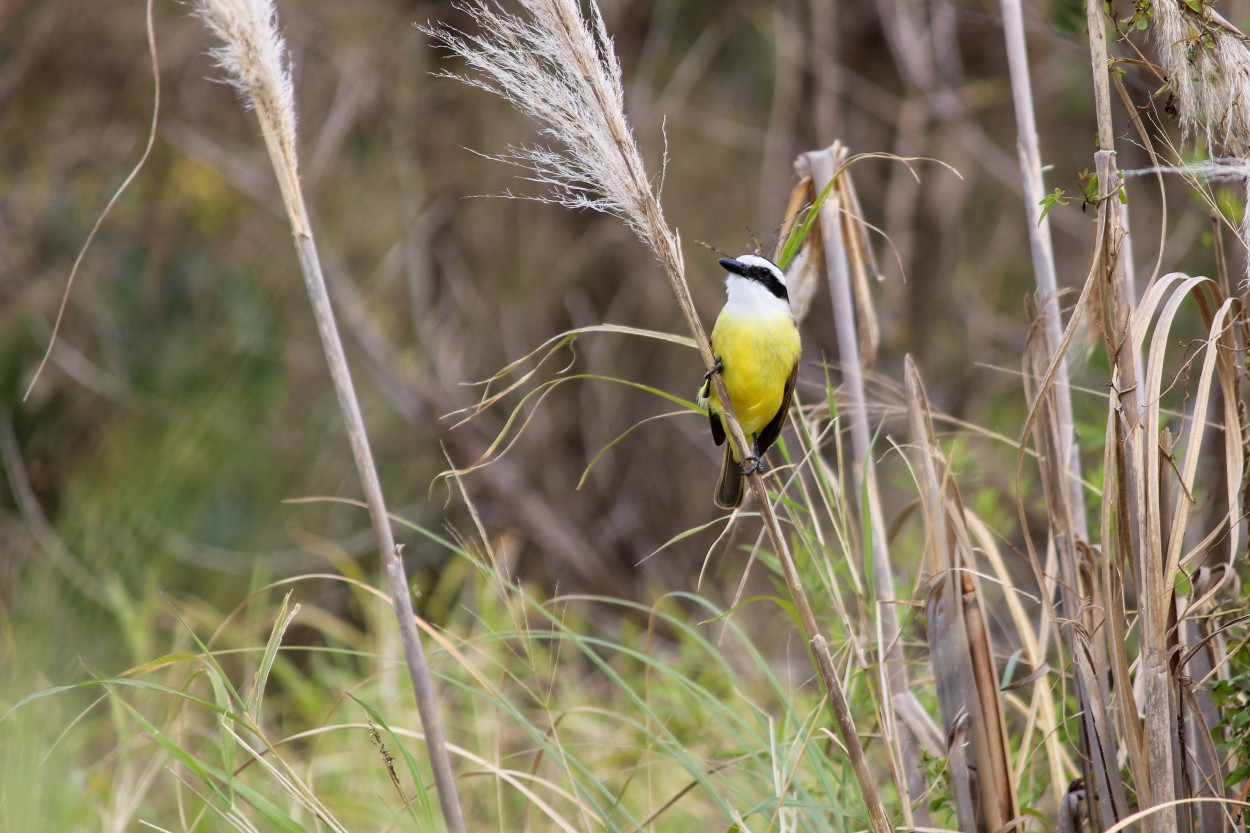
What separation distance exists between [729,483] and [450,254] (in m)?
4.46

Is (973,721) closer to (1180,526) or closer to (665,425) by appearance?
(1180,526)

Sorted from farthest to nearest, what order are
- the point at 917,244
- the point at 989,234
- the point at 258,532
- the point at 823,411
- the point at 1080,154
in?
the point at 989,234 → the point at 1080,154 → the point at 917,244 → the point at 258,532 → the point at 823,411

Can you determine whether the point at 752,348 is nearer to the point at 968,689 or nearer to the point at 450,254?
the point at 968,689

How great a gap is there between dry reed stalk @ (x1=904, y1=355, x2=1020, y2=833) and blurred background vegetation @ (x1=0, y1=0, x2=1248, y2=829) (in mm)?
3013

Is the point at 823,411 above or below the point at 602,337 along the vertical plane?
above

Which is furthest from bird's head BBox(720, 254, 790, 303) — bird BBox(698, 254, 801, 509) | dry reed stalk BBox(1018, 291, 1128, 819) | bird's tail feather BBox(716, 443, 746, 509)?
dry reed stalk BBox(1018, 291, 1128, 819)

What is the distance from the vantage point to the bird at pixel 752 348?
263 cm

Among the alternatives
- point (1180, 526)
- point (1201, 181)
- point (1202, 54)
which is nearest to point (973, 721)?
point (1180, 526)

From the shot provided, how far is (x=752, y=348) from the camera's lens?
8.64 ft

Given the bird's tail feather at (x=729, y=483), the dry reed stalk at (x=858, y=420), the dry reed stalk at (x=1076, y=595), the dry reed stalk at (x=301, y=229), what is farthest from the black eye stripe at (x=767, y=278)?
the dry reed stalk at (x=301, y=229)

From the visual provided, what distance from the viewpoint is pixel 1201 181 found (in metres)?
1.63

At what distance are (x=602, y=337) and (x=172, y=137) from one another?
260cm

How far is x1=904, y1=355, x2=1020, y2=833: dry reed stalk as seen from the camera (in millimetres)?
1663

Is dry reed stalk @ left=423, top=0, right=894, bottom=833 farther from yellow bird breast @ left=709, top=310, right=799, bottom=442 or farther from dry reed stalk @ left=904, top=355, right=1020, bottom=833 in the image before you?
yellow bird breast @ left=709, top=310, right=799, bottom=442
